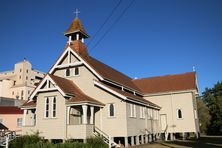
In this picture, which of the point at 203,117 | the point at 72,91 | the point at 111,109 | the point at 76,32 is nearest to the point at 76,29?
the point at 76,32

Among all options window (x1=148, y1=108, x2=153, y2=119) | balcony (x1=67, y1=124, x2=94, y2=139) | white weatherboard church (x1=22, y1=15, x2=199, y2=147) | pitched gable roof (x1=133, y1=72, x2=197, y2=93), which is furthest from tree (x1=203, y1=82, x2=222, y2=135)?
balcony (x1=67, y1=124, x2=94, y2=139)

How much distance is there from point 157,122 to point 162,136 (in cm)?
341

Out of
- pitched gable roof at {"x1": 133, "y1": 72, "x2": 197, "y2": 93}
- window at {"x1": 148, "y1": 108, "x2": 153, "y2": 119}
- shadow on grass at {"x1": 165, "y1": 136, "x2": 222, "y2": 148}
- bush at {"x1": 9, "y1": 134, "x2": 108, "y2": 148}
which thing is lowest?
shadow on grass at {"x1": 165, "y1": 136, "x2": 222, "y2": 148}

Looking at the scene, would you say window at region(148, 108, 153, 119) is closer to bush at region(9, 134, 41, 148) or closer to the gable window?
the gable window

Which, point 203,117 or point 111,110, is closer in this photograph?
point 111,110

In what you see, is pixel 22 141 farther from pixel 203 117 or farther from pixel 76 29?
pixel 203 117

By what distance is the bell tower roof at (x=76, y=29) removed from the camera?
31.8 metres

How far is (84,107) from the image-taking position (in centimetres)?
2369

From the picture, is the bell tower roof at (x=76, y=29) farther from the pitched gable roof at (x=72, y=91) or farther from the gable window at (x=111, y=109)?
the gable window at (x=111, y=109)

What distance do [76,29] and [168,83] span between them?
1853 cm

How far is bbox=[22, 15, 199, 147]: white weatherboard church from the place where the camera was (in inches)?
949

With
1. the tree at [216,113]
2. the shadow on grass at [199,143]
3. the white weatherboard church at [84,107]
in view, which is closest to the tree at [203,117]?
the tree at [216,113]

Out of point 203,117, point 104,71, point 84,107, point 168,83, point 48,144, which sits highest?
point 104,71

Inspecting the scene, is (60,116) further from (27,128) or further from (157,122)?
(157,122)
